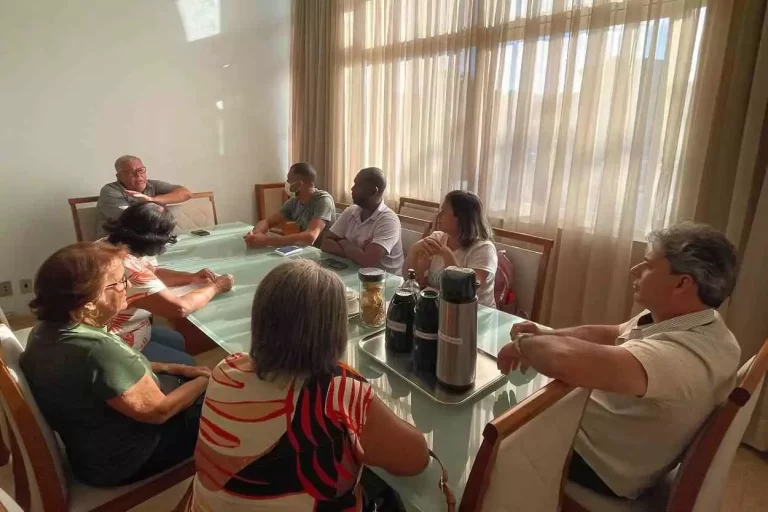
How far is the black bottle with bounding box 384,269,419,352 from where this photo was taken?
131 cm

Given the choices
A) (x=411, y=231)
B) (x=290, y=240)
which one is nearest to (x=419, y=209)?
(x=411, y=231)

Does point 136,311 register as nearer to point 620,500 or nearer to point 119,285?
point 119,285

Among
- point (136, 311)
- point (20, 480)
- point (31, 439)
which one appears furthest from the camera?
point (136, 311)

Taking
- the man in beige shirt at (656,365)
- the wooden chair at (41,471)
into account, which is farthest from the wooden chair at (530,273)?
the wooden chair at (41,471)

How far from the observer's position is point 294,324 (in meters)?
0.85

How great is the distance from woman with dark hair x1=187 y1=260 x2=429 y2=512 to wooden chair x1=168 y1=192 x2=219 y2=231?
266 centimetres

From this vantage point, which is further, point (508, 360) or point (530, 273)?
point (530, 273)

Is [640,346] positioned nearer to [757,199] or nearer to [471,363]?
[471,363]

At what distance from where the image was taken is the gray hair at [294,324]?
840mm

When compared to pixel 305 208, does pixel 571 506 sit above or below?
below

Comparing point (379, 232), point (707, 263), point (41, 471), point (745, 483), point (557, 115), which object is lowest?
point (745, 483)

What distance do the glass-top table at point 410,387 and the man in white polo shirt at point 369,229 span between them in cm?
18

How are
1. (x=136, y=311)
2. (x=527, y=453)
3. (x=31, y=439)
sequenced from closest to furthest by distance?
(x=527, y=453) < (x=31, y=439) < (x=136, y=311)

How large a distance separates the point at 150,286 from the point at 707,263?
1690 millimetres
